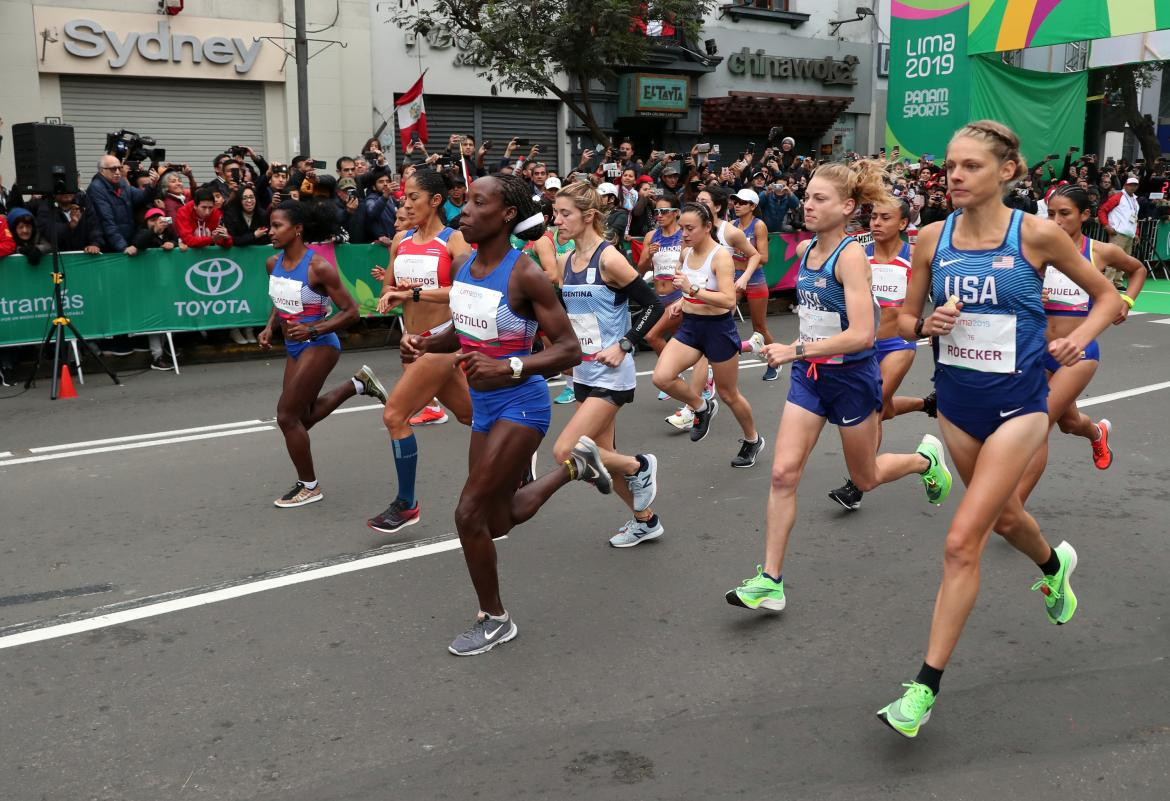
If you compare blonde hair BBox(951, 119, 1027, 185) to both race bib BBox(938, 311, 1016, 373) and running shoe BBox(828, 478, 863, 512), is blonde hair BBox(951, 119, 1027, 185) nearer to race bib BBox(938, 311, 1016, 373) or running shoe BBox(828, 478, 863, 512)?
race bib BBox(938, 311, 1016, 373)

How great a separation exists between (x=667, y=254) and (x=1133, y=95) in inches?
1069

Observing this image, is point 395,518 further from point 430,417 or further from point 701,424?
point 430,417

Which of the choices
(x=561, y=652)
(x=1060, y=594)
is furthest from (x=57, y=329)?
(x=1060, y=594)

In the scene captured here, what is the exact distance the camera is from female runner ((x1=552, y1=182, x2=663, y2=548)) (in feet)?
19.1

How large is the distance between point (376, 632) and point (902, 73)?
21808mm

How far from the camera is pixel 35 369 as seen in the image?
1052 cm

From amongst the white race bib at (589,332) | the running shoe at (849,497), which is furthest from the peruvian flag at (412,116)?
the running shoe at (849,497)

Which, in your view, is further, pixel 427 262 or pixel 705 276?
pixel 705 276

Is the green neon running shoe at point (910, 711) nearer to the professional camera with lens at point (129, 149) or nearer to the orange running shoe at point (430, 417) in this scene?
the orange running shoe at point (430, 417)

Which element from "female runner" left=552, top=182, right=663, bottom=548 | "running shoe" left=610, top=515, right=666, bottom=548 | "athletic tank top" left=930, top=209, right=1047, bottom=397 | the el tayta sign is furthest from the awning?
"athletic tank top" left=930, top=209, right=1047, bottom=397

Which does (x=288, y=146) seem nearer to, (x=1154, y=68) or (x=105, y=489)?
(x=105, y=489)

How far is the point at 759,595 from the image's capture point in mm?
4801

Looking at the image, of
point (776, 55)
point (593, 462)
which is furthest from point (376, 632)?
point (776, 55)

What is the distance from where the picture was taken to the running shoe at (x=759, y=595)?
4.76 metres
